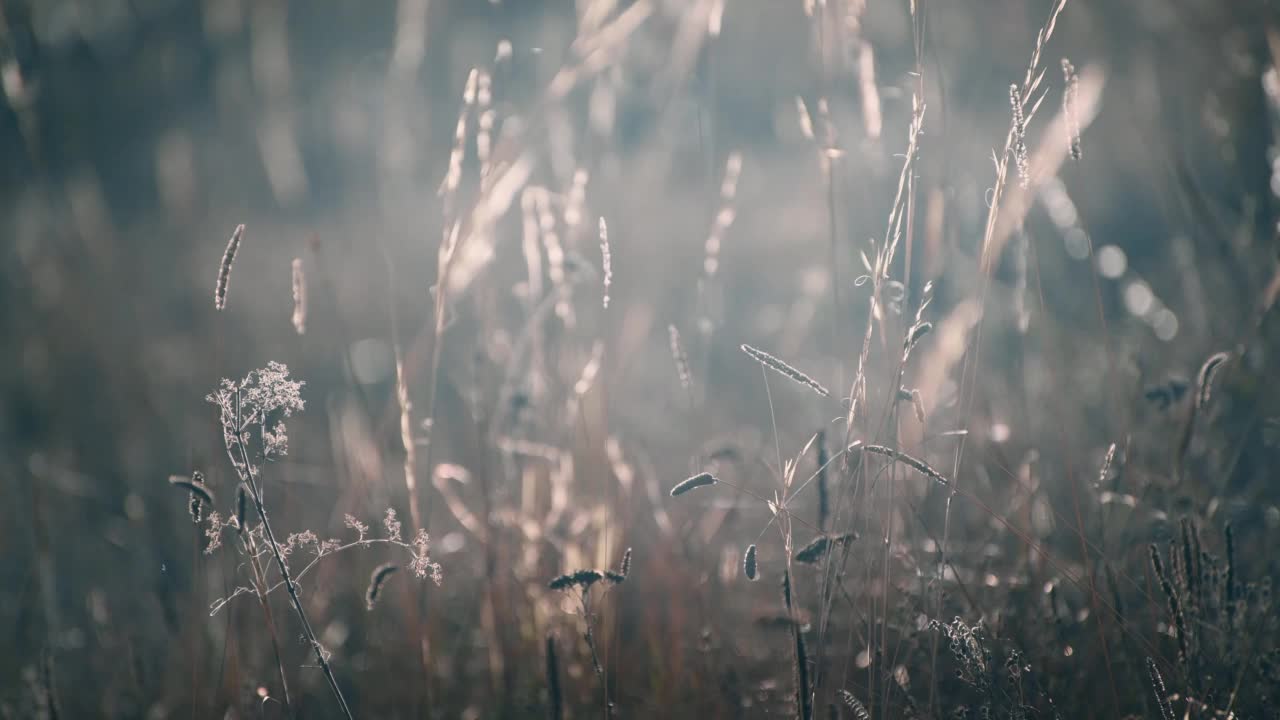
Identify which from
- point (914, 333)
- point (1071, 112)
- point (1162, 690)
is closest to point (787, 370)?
point (914, 333)

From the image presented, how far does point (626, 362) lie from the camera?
2.01 m

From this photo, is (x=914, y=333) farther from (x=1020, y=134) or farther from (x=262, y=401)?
(x=262, y=401)

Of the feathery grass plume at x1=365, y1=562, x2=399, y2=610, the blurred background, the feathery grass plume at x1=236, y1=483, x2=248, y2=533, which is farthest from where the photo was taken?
the blurred background

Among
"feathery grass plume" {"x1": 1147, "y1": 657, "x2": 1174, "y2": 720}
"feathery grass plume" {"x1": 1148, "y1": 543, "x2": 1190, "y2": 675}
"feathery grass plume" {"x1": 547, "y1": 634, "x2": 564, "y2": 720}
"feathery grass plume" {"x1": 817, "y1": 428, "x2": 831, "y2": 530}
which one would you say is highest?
"feathery grass plume" {"x1": 817, "y1": 428, "x2": 831, "y2": 530}

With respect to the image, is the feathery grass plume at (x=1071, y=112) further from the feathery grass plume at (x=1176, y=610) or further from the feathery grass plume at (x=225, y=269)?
the feathery grass plume at (x=225, y=269)

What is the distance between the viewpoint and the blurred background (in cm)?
136

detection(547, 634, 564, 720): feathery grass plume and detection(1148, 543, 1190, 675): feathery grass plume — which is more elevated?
detection(547, 634, 564, 720): feathery grass plume

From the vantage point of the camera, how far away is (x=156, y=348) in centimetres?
365

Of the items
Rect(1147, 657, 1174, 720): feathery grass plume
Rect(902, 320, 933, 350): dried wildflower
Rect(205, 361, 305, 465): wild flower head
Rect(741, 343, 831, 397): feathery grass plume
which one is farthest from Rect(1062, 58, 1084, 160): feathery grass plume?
Rect(205, 361, 305, 465): wild flower head

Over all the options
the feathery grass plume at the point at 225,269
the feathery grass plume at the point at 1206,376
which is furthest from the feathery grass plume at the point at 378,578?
the feathery grass plume at the point at 1206,376

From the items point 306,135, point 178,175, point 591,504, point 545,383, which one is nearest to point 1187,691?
point 591,504

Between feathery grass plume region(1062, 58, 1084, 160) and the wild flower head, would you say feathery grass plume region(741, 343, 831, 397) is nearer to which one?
feathery grass plume region(1062, 58, 1084, 160)

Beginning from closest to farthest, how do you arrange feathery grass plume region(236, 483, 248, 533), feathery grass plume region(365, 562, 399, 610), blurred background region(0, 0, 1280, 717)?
feathery grass plume region(236, 483, 248, 533), feathery grass plume region(365, 562, 399, 610), blurred background region(0, 0, 1280, 717)

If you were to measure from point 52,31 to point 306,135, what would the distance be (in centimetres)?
344
